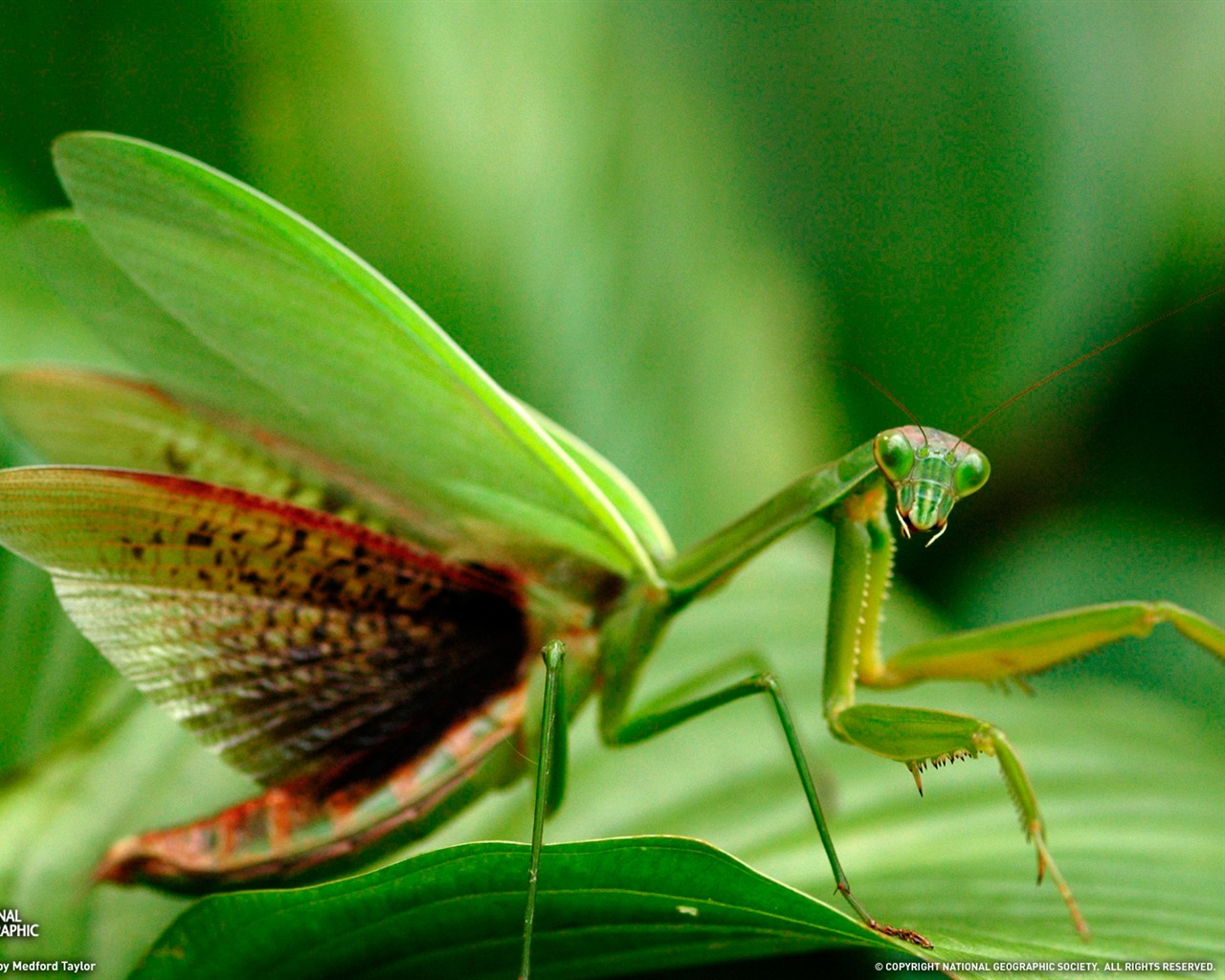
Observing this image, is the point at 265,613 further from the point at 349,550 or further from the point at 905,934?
the point at 905,934

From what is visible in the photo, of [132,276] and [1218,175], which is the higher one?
[1218,175]

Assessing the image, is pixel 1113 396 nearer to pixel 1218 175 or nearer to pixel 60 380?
pixel 1218 175

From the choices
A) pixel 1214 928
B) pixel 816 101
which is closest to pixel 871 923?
pixel 1214 928

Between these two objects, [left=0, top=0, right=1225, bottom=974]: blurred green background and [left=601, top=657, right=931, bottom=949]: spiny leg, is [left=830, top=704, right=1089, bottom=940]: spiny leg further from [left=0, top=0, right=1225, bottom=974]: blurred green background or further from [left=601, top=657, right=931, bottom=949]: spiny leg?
[left=0, top=0, right=1225, bottom=974]: blurred green background

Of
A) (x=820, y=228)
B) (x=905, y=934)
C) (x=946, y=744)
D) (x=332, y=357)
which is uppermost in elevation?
(x=820, y=228)

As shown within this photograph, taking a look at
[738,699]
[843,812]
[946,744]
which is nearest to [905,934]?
[946,744]

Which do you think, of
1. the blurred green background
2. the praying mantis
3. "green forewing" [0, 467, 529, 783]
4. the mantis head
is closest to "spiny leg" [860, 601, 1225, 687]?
the praying mantis
